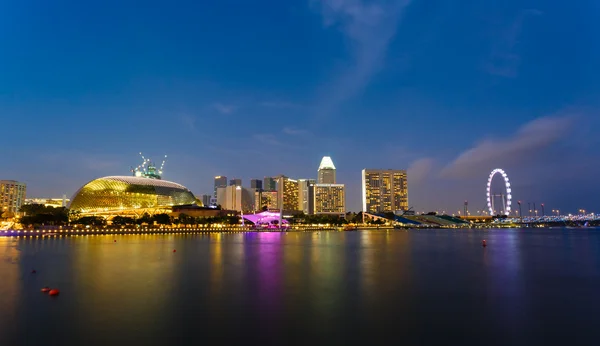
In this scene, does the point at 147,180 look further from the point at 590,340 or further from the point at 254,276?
the point at 590,340

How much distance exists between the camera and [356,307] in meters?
18.8

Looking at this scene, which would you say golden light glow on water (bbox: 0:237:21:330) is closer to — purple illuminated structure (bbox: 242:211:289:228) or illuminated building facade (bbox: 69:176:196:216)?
illuminated building facade (bbox: 69:176:196:216)

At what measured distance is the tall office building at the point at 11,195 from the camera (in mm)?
181375

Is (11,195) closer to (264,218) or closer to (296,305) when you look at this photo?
(264,218)

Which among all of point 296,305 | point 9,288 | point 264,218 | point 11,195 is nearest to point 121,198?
point 264,218

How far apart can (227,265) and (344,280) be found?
480 inches

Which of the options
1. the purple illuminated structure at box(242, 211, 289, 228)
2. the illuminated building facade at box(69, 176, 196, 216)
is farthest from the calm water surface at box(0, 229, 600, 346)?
the purple illuminated structure at box(242, 211, 289, 228)

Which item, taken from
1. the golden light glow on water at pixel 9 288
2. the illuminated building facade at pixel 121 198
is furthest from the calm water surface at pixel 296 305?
the illuminated building facade at pixel 121 198

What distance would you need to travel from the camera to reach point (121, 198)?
142375 millimetres

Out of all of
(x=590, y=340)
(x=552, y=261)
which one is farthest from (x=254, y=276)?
(x=552, y=261)

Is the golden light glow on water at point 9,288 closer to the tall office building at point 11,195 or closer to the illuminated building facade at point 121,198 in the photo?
the illuminated building facade at point 121,198

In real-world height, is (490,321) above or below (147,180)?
below

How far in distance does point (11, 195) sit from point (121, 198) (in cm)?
8150

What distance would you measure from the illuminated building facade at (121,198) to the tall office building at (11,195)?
200ft
